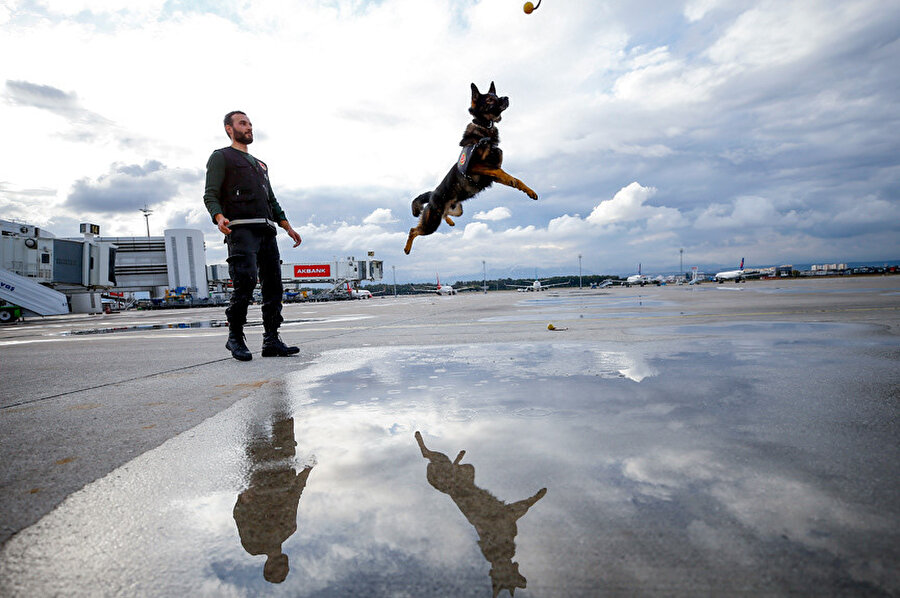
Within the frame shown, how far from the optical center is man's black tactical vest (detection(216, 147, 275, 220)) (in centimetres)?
402

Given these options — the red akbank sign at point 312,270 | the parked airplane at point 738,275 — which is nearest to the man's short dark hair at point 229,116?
the red akbank sign at point 312,270

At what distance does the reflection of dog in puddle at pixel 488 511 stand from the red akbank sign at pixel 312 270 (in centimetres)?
5133

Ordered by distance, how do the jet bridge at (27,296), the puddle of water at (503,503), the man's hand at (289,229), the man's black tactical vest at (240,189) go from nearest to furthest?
the puddle of water at (503,503)
the man's black tactical vest at (240,189)
the man's hand at (289,229)
the jet bridge at (27,296)

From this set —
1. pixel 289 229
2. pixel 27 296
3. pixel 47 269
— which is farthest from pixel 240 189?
pixel 47 269

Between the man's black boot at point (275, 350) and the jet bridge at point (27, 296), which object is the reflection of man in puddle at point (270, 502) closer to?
the man's black boot at point (275, 350)

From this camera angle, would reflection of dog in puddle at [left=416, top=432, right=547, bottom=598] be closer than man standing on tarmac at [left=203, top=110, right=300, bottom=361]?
Yes

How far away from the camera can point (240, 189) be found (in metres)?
4.04

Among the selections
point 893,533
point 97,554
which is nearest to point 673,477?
point 893,533

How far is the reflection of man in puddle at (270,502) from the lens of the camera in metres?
0.95

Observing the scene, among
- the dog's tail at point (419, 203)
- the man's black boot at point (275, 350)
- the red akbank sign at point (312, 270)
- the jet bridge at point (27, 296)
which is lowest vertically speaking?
the man's black boot at point (275, 350)

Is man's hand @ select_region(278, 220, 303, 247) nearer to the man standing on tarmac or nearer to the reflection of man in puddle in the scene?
the man standing on tarmac

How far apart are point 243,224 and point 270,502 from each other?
3.42m

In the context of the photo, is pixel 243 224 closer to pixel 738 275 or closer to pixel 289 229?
pixel 289 229

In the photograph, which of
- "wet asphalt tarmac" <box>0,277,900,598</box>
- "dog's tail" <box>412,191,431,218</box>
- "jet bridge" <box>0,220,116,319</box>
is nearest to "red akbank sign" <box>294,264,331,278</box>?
"jet bridge" <box>0,220,116,319</box>
